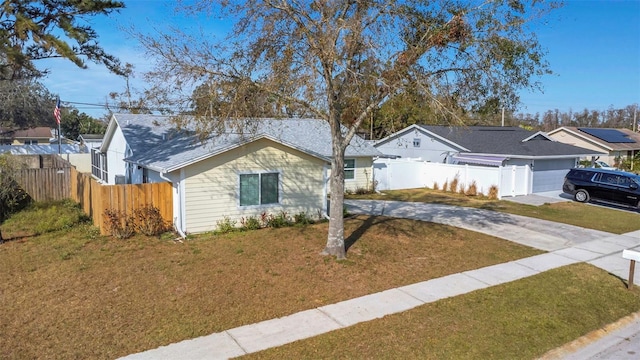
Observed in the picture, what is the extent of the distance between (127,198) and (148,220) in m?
0.86

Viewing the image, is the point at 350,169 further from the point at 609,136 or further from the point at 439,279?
the point at 609,136

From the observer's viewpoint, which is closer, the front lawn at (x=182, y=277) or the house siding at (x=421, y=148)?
the front lawn at (x=182, y=277)

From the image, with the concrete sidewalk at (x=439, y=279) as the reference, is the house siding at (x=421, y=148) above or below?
above

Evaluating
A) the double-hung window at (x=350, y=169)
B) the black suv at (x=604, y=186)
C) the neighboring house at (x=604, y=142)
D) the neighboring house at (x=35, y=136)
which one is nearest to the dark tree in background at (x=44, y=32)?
the double-hung window at (x=350, y=169)

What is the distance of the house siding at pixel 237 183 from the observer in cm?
1229

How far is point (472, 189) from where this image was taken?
22812 mm

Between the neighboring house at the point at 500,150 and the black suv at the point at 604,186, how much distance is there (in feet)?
7.14

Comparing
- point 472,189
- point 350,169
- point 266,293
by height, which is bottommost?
point 266,293

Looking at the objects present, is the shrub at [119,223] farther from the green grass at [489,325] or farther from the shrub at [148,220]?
the green grass at [489,325]

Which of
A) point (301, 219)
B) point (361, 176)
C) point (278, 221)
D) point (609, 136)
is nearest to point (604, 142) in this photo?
point (609, 136)

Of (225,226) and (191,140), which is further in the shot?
(191,140)

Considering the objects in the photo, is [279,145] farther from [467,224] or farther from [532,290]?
[532,290]

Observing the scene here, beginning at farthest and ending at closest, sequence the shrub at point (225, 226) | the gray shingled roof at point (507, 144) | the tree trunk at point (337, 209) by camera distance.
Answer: the gray shingled roof at point (507, 144) → the shrub at point (225, 226) → the tree trunk at point (337, 209)

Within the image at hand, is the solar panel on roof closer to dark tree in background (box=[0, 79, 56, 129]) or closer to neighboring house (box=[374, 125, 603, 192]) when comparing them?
neighboring house (box=[374, 125, 603, 192])
